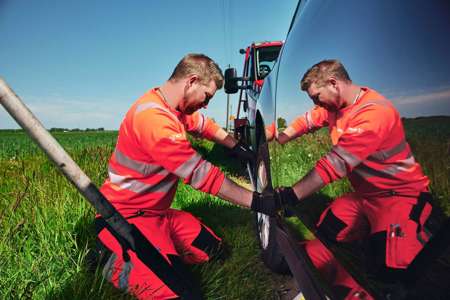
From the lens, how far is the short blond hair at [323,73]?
84 centimetres

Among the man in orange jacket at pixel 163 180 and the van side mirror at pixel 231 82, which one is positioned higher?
the van side mirror at pixel 231 82

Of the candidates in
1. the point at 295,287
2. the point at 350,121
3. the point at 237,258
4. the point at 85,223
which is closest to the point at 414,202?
the point at 350,121

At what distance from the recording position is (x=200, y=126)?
8.89 ft

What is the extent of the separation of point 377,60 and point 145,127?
1356mm

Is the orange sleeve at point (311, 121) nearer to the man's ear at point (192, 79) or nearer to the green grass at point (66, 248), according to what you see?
the man's ear at point (192, 79)

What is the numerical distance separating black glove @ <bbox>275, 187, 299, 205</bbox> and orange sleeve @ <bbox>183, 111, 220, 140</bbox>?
1.24 meters

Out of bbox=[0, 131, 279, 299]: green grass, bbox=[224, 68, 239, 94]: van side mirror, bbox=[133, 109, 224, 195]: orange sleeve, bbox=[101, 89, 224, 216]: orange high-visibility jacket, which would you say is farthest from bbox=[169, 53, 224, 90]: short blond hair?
bbox=[224, 68, 239, 94]: van side mirror

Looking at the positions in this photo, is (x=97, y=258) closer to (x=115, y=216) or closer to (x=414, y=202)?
(x=115, y=216)

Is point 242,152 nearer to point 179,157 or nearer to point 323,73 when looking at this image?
point 179,157

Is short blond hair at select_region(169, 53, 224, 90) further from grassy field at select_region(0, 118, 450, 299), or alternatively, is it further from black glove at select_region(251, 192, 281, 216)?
black glove at select_region(251, 192, 281, 216)

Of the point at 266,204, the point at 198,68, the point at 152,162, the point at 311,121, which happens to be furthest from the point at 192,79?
the point at 311,121

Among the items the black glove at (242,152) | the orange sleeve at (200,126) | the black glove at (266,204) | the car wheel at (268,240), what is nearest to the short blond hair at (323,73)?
the black glove at (266,204)

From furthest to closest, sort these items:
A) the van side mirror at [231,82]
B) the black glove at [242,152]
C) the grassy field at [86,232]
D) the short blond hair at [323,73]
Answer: the van side mirror at [231,82]
the black glove at [242,152]
the short blond hair at [323,73]
the grassy field at [86,232]

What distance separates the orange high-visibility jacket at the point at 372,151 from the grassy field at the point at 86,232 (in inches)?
1.4
